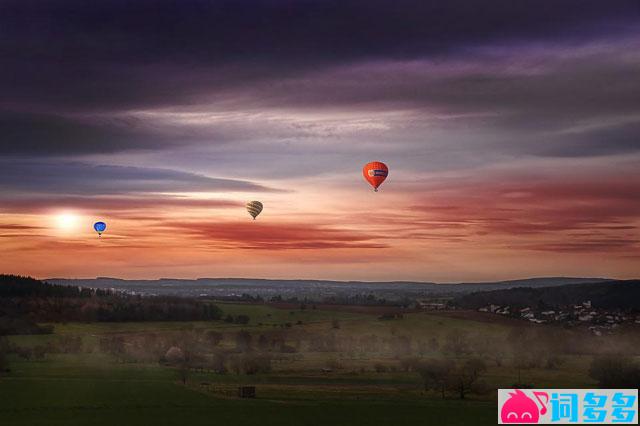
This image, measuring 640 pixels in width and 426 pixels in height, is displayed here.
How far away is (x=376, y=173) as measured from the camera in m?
98.2

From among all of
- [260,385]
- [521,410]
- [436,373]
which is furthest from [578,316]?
[521,410]

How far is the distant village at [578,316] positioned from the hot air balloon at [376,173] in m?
76.3

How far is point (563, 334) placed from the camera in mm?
157750

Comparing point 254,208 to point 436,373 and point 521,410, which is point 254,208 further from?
point 521,410

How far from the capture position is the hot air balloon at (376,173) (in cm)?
9800

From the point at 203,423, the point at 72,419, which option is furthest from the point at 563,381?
the point at 72,419

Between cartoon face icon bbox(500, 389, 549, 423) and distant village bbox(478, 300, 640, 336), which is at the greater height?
distant village bbox(478, 300, 640, 336)

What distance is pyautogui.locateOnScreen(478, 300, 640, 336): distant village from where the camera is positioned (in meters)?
168

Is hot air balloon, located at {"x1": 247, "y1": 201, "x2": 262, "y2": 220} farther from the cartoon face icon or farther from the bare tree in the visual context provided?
the cartoon face icon

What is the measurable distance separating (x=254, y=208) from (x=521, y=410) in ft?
205

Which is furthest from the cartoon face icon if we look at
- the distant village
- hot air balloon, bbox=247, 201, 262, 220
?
the distant village

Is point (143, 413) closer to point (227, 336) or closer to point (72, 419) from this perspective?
point (72, 419)

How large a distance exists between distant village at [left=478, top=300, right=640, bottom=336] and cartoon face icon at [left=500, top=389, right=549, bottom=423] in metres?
84.0

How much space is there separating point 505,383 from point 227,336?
6931 cm
